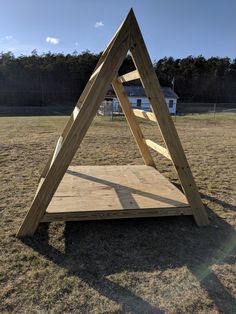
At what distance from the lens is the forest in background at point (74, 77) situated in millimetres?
41781

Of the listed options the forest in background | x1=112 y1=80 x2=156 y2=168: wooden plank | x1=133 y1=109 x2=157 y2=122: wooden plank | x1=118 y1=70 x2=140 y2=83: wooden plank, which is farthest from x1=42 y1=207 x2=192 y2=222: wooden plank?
the forest in background

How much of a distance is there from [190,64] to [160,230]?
5517 centimetres

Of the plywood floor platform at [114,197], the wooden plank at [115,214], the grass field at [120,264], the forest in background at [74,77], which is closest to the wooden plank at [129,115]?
the plywood floor platform at [114,197]

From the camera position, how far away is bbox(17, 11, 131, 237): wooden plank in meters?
2.24

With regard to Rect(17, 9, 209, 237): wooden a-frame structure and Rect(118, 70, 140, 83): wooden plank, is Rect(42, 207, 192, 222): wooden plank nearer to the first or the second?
Rect(17, 9, 209, 237): wooden a-frame structure

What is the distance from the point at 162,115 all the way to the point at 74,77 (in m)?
44.4

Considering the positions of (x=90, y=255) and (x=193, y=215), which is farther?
(x=193, y=215)

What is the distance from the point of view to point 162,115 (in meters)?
2.44

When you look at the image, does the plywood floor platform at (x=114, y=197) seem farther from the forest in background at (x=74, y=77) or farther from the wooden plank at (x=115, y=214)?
the forest in background at (x=74, y=77)

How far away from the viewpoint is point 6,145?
6.93 metres

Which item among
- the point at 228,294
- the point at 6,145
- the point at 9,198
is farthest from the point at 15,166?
the point at 228,294

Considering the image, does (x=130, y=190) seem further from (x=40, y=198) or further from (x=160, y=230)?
(x=40, y=198)

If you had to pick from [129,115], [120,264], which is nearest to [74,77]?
[129,115]

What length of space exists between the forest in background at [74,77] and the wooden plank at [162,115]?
3503 cm
